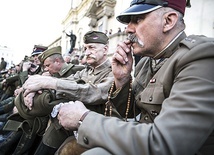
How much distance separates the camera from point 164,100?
1.06 metres

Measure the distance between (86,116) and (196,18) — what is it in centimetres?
1136

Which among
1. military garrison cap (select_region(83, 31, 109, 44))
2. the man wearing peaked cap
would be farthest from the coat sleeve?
military garrison cap (select_region(83, 31, 109, 44))

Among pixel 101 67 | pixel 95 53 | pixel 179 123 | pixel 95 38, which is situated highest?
pixel 95 38

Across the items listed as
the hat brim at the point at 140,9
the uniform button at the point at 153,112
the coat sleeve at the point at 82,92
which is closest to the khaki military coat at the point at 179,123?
the uniform button at the point at 153,112

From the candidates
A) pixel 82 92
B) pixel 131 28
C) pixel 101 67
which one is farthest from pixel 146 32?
pixel 101 67

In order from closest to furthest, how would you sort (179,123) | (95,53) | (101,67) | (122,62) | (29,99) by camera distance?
1. (179,123)
2. (122,62)
3. (29,99)
4. (101,67)
5. (95,53)

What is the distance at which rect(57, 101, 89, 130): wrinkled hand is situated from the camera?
1209 millimetres

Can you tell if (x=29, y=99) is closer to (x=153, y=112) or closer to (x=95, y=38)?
(x=153, y=112)

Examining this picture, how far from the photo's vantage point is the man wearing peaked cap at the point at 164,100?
2.99 ft

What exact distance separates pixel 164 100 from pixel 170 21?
60cm

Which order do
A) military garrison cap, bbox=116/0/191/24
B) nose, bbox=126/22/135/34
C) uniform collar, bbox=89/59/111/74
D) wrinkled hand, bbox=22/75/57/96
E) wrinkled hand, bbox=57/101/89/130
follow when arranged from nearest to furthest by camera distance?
1. wrinkled hand, bbox=57/101/89/130
2. military garrison cap, bbox=116/0/191/24
3. nose, bbox=126/22/135/34
4. wrinkled hand, bbox=22/75/57/96
5. uniform collar, bbox=89/59/111/74

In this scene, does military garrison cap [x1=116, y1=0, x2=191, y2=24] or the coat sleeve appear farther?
the coat sleeve

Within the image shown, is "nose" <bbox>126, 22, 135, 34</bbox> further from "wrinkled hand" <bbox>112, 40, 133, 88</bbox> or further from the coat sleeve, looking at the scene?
the coat sleeve

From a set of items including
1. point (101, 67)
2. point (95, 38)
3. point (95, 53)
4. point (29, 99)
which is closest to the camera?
point (29, 99)
